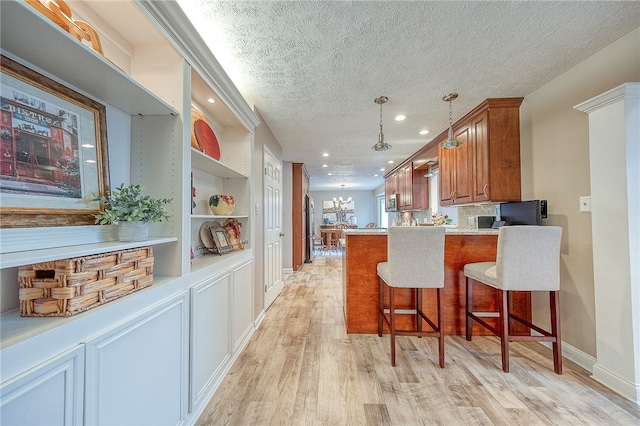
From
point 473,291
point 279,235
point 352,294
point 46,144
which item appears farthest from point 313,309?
point 46,144

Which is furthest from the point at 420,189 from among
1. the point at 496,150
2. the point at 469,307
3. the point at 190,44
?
the point at 190,44

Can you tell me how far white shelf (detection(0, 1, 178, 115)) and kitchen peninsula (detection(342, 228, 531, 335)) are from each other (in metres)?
2.04

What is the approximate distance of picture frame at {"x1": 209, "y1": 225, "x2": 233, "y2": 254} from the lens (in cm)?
204

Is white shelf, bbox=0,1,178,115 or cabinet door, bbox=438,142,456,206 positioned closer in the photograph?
white shelf, bbox=0,1,178,115

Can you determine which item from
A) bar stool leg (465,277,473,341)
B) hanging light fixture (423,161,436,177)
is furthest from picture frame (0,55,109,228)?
hanging light fixture (423,161,436,177)

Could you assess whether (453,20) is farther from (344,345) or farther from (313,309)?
(313,309)

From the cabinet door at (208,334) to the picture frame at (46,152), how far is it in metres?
0.73

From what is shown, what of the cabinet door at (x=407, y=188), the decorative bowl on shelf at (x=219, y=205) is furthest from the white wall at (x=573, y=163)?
the decorative bowl on shelf at (x=219, y=205)

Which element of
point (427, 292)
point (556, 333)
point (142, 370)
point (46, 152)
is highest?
point (46, 152)

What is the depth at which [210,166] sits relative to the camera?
6.39 feet

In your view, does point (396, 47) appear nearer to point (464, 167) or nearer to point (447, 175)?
point (464, 167)

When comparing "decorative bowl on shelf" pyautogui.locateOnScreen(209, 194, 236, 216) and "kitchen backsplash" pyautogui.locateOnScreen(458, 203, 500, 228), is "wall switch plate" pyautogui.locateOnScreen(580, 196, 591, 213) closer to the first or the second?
"kitchen backsplash" pyautogui.locateOnScreen(458, 203, 500, 228)

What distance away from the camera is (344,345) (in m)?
2.31

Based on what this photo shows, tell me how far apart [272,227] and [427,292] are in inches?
83.5
